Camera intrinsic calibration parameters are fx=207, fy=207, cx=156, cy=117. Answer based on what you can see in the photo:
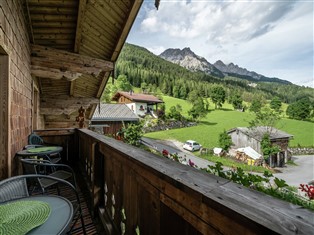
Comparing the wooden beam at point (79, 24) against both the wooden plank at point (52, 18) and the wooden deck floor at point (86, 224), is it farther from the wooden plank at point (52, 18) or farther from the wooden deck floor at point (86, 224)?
the wooden deck floor at point (86, 224)

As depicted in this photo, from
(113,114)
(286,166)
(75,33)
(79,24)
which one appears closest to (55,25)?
(75,33)

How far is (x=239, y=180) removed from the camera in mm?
973

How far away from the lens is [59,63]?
14.6 feet

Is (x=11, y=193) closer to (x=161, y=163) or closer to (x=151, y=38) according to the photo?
(x=161, y=163)

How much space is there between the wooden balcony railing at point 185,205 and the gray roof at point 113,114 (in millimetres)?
18857

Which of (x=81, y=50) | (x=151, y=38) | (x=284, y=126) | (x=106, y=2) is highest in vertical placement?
(x=151, y=38)

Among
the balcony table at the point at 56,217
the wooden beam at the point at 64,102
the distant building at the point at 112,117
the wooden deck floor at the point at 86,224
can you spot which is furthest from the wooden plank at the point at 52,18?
the distant building at the point at 112,117

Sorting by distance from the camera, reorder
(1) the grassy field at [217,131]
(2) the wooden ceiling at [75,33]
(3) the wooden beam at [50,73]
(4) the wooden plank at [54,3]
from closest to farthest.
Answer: (4) the wooden plank at [54,3] < (2) the wooden ceiling at [75,33] < (3) the wooden beam at [50,73] < (1) the grassy field at [217,131]

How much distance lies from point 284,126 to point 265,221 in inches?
1459

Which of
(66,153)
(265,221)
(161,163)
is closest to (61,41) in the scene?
(66,153)

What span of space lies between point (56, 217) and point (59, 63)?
4.02m

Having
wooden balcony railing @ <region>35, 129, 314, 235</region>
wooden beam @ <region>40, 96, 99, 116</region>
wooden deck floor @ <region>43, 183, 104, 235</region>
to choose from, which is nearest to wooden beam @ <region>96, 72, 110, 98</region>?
wooden beam @ <region>40, 96, 99, 116</region>

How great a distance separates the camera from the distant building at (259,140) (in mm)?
19681

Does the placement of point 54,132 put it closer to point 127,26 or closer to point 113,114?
point 127,26
